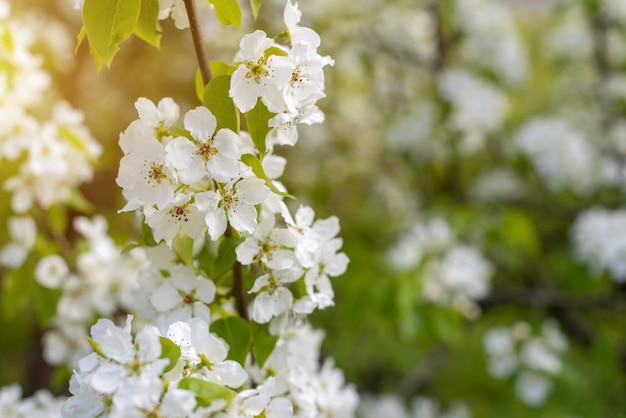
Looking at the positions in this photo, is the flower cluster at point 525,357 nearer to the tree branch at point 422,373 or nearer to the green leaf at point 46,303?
the tree branch at point 422,373

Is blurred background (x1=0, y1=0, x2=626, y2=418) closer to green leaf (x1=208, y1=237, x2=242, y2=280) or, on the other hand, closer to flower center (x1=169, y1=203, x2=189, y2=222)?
green leaf (x1=208, y1=237, x2=242, y2=280)

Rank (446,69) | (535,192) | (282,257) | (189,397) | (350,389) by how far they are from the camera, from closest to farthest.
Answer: (189,397), (282,257), (350,389), (446,69), (535,192)

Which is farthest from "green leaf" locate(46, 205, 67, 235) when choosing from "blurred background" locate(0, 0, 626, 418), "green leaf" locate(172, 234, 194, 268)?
"green leaf" locate(172, 234, 194, 268)

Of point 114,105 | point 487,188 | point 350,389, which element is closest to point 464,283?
point 350,389

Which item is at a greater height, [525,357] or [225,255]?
[525,357]

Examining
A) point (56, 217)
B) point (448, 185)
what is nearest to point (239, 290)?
point (56, 217)

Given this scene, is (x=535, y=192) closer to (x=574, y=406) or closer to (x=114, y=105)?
(x=574, y=406)

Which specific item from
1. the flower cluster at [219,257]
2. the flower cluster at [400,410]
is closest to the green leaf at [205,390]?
the flower cluster at [219,257]

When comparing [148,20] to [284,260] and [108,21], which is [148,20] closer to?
[108,21]
